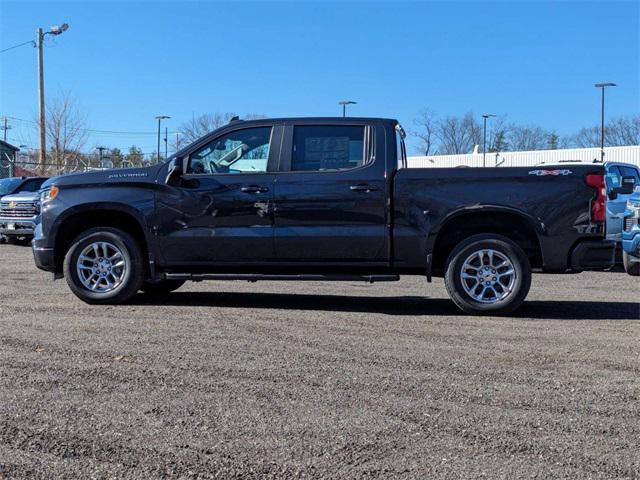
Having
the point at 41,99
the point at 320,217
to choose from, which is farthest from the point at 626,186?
the point at 41,99

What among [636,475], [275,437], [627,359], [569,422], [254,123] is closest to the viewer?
[636,475]

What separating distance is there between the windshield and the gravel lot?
464 inches

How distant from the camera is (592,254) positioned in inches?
292

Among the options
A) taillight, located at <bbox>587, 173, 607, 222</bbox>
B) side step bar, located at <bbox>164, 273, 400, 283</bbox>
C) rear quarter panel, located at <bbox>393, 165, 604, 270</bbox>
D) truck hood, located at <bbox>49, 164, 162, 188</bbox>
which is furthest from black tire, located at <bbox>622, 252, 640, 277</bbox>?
truck hood, located at <bbox>49, 164, 162, 188</bbox>

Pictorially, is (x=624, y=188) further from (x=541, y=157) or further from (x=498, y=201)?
(x=541, y=157)

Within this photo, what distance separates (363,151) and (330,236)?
1.00 meters

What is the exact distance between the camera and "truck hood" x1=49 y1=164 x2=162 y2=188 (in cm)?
799

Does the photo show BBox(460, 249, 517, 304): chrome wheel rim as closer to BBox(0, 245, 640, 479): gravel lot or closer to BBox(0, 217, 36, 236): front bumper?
BBox(0, 245, 640, 479): gravel lot

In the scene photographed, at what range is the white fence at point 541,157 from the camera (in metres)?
37.1

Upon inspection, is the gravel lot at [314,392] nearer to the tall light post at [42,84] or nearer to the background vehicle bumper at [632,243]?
the background vehicle bumper at [632,243]

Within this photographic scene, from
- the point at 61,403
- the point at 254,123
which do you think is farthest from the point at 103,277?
the point at 61,403

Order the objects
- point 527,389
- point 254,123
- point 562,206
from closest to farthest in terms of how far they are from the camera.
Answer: point 527,389, point 562,206, point 254,123

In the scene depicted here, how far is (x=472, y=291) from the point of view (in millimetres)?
7598

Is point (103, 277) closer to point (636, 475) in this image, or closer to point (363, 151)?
point (363, 151)
